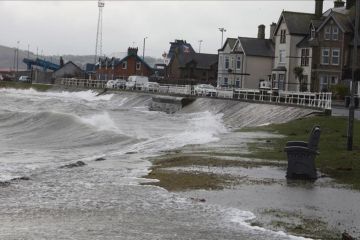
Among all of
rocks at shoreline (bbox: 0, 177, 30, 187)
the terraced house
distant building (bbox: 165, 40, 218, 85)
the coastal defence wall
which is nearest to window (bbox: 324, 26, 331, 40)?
the terraced house

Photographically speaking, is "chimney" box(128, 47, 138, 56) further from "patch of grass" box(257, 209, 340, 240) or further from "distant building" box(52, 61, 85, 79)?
"patch of grass" box(257, 209, 340, 240)

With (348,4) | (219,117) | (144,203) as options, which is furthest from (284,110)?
(348,4)

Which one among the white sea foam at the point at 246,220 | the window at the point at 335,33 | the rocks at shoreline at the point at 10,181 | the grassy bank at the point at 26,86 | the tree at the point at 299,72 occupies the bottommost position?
the rocks at shoreline at the point at 10,181

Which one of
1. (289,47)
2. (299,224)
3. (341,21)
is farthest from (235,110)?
(299,224)

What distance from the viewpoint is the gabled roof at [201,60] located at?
11475cm

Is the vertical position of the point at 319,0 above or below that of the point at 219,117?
above

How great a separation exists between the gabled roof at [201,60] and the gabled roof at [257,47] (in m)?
26.7

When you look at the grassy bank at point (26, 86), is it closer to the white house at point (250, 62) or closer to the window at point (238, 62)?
the white house at point (250, 62)

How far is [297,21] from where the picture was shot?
7719cm

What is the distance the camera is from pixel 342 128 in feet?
90.4

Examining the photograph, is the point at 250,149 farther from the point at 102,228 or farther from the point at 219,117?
the point at 219,117

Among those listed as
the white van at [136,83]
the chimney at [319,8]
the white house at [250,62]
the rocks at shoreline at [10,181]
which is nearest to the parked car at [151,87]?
the white van at [136,83]

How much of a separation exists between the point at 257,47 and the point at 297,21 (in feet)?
36.7

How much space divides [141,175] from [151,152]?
6.38 metres
